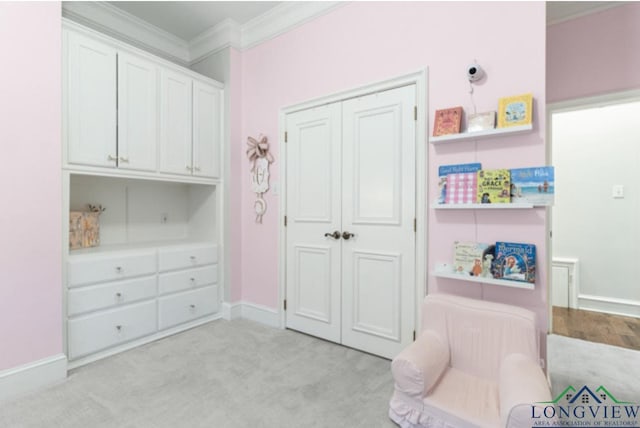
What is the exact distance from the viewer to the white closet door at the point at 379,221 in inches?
89.5

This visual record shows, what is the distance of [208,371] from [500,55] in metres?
2.79

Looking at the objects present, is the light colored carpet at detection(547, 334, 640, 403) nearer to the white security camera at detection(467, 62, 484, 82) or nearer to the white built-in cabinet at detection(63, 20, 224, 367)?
the white security camera at detection(467, 62, 484, 82)

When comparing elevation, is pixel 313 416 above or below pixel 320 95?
below

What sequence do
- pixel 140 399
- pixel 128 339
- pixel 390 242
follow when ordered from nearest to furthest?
pixel 140 399, pixel 390 242, pixel 128 339

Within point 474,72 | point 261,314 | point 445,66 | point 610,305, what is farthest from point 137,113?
point 610,305

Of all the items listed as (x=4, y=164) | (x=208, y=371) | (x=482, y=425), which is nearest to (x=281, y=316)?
(x=208, y=371)

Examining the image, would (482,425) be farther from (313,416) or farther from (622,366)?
(622,366)

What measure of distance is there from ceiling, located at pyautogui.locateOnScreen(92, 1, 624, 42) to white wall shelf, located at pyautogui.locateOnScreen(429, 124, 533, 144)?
161 centimetres

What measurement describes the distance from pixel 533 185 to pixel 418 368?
1191 mm

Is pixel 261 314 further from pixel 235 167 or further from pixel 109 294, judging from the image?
pixel 235 167

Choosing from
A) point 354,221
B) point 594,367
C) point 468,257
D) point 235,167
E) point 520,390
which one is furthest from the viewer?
point 235,167

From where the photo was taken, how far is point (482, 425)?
52.3 inches

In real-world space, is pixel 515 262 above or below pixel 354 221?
below

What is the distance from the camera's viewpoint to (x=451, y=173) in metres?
2.05
